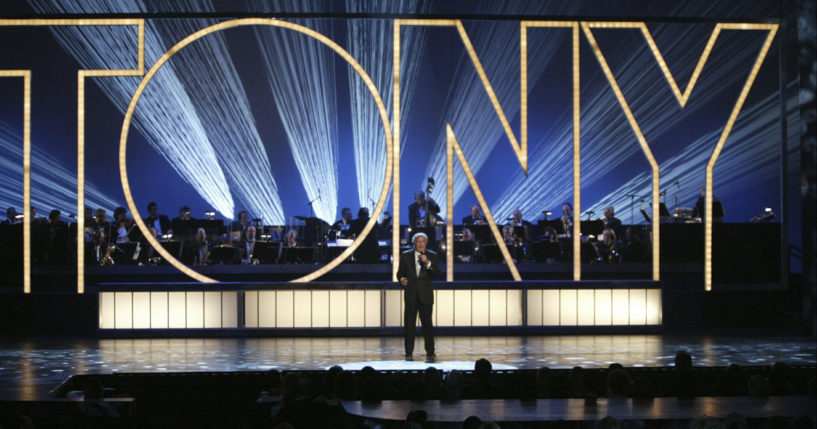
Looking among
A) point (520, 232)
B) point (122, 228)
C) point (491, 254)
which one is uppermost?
point (122, 228)

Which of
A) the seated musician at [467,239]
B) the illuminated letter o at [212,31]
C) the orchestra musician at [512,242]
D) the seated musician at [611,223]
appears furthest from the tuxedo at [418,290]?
the seated musician at [611,223]

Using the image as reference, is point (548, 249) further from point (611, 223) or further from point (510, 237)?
point (611, 223)

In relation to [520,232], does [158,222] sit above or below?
above

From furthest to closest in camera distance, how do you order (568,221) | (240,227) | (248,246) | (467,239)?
(240,227), (568,221), (248,246), (467,239)

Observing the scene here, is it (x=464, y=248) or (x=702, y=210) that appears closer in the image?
(x=464, y=248)

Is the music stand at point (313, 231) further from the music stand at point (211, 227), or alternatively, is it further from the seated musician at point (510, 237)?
the seated musician at point (510, 237)

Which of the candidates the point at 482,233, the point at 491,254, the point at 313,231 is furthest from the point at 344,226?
the point at 491,254

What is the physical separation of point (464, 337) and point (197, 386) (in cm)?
558

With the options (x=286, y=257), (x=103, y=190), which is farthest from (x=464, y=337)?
(x=103, y=190)

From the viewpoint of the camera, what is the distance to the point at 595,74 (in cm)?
1791

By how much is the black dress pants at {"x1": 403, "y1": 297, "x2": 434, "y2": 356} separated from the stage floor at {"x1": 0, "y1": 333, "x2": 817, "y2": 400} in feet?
0.57

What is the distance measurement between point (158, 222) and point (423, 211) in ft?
17.4

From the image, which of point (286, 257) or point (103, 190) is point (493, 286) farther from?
point (103, 190)

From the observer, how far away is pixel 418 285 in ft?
33.9
